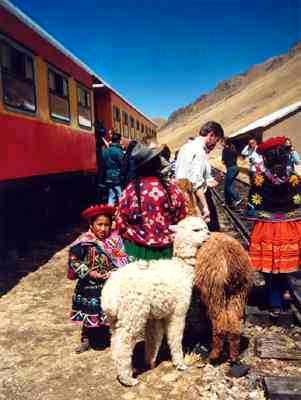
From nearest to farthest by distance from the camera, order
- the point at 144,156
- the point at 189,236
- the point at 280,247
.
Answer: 1. the point at 189,236
2. the point at 144,156
3. the point at 280,247

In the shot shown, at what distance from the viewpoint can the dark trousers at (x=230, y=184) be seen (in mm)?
11711

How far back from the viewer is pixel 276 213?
166 inches

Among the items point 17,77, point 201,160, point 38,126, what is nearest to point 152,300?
point 201,160

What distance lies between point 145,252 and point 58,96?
5532 millimetres

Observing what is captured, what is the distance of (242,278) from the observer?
3473mm

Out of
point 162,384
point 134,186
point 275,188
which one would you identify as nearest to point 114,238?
point 134,186

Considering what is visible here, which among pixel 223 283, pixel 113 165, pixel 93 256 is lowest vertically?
pixel 223 283

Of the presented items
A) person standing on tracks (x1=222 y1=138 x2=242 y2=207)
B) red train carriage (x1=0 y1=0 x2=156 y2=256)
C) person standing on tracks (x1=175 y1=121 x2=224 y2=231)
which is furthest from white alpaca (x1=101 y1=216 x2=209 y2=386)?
person standing on tracks (x1=222 y1=138 x2=242 y2=207)

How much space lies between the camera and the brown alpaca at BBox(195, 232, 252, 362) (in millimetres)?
3381

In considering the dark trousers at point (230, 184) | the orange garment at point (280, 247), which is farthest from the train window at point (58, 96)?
the orange garment at point (280, 247)

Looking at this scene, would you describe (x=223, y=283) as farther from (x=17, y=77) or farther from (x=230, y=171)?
(x=230, y=171)

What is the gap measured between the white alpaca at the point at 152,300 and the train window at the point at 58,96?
5.24 meters

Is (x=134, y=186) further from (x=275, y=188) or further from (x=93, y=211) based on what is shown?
(x=275, y=188)

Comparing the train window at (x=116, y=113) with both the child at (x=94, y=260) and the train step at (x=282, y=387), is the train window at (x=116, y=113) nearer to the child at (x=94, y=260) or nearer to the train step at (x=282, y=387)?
the child at (x=94, y=260)
